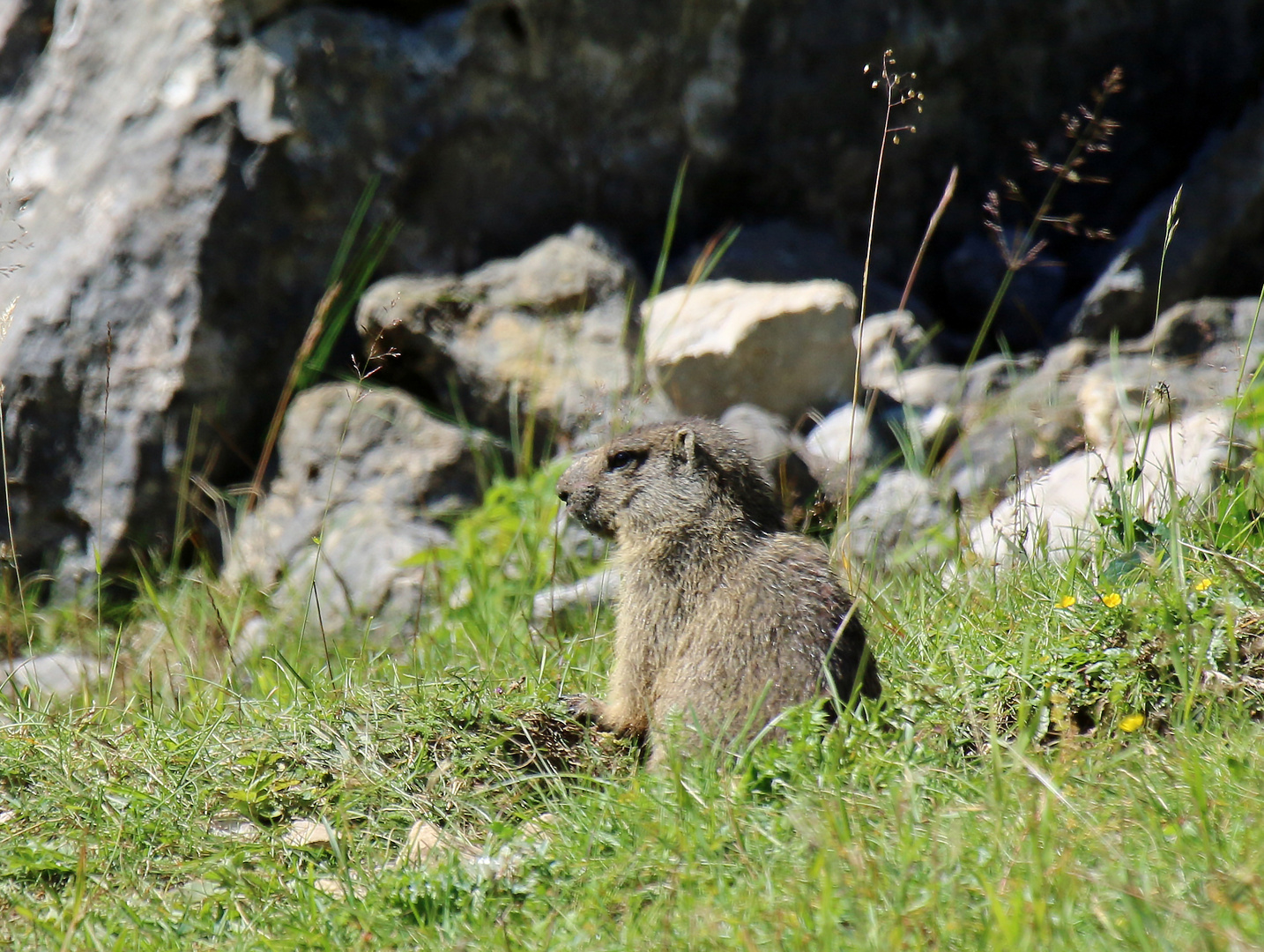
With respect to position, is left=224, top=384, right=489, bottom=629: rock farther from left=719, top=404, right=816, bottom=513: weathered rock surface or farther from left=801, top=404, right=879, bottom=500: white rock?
left=801, top=404, right=879, bottom=500: white rock

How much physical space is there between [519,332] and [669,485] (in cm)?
334

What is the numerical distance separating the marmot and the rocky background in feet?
6.74

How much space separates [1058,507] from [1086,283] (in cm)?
321

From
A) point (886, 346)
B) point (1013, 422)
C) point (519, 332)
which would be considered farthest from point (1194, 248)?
point (519, 332)

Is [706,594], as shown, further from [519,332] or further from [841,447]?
[519,332]

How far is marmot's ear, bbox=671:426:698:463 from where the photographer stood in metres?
4.26

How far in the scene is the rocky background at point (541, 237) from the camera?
7.07 metres

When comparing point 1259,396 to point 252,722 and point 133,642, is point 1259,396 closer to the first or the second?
point 252,722

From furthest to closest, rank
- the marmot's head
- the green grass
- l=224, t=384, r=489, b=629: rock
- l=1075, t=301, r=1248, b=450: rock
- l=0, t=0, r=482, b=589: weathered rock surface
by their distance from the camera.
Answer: l=0, t=0, r=482, b=589: weathered rock surface → l=224, t=384, r=489, b=629: rock → l=1075, t=301, r=1248, b=450: rock → the marmot's head → the green grass

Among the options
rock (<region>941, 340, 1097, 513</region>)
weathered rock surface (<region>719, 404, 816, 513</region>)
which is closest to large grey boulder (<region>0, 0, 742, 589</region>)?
weathered rock surface (<region>719, 404, 816, 513</region>)

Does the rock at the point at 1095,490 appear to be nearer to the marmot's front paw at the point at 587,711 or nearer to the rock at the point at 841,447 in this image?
the rock at the point at 841,447

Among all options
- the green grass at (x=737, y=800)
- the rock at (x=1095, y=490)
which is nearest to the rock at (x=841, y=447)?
the rock at (x=1095, y=490)

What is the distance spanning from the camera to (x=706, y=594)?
3969 mm

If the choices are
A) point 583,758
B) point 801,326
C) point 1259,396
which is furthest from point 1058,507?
point 583,758
